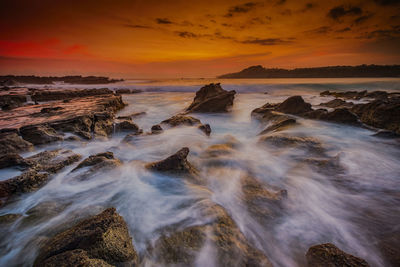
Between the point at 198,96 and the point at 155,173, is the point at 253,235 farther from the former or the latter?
the point at 198,96

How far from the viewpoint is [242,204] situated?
10.2 ft

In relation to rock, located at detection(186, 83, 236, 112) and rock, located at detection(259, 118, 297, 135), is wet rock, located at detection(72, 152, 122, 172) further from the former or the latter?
rock, located at detection(186, 83, 236, 112)

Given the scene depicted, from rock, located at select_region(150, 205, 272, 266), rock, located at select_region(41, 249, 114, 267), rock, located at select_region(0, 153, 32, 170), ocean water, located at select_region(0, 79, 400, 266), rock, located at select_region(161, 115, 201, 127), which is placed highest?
rock, located at select_region(41, 249, 114, 267)

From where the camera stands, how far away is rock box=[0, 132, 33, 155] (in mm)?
4344

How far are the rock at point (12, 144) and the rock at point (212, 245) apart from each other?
4.63m

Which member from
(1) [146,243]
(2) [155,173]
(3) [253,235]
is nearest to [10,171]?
(2) [155,173]

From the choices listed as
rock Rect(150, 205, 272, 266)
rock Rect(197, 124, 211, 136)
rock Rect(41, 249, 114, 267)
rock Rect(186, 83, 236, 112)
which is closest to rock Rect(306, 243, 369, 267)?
rock Rect(150, 205, 272, 266)

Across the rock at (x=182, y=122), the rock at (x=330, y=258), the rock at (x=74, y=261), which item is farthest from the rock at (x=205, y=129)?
the rock at (x=74, y=261)

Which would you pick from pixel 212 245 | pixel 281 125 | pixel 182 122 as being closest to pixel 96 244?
pixel 212 245

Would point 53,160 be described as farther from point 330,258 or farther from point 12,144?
point 330,258

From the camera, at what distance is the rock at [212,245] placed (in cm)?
198

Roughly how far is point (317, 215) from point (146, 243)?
2603 millimetres

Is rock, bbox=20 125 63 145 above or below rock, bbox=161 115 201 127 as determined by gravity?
above

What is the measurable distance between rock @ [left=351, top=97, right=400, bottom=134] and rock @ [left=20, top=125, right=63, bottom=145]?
10405 mm
